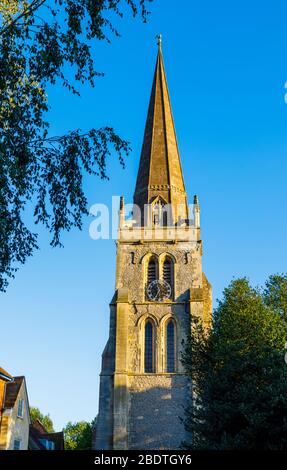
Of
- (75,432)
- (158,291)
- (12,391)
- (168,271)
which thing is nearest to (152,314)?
(158,291)

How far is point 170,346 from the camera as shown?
113 ft

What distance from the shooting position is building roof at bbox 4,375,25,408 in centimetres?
2845

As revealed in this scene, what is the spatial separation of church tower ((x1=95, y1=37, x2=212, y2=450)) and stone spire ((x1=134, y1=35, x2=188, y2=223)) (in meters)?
0.10

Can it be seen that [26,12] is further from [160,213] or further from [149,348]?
[160,213]

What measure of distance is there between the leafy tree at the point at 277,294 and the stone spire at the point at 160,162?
31.2 ft

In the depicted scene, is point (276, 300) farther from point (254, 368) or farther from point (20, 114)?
point (20, 114)

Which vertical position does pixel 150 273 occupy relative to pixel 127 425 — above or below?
above

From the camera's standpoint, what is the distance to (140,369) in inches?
1325

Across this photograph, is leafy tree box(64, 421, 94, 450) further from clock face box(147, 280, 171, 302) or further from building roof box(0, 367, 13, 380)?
building roof box(0, 367, 13, 380)

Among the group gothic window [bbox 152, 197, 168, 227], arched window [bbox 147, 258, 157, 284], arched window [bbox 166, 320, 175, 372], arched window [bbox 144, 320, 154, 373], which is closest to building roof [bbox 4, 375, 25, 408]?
arched window [bbox 144, 320, 154, 373]

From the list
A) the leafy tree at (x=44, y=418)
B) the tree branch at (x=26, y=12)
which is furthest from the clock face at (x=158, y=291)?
the leafy tree at (x=44, y=418)

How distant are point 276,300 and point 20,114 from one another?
22895 mm
